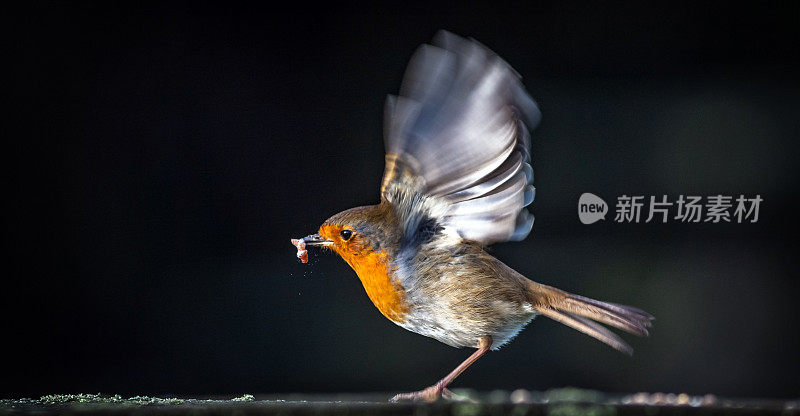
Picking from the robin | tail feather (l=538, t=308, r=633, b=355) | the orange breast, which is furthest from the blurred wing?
tail feather (l=538, t=308, r=633, b=355)

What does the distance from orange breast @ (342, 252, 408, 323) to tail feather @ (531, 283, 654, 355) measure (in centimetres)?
42

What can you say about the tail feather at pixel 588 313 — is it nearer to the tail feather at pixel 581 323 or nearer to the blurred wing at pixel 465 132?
the tail feather at pixel 581 323

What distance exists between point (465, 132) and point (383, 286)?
40cm

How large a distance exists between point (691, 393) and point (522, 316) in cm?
176

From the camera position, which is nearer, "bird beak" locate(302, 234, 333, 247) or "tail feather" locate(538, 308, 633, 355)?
"bird beak" locate(302, 234, 333, 247)

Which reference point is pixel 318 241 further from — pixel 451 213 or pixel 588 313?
pixel 588 313

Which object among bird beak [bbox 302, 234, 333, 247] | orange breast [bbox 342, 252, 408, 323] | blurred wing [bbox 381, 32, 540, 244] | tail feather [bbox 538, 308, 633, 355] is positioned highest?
blurred wing [bbox 381, 32, 540, 244]

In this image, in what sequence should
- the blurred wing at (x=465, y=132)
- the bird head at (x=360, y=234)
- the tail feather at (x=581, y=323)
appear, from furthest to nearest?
the tail feather at (x=581, y=323) → the bird head at (x=360, y=234) → the blurred wing at (x=465, y=132)

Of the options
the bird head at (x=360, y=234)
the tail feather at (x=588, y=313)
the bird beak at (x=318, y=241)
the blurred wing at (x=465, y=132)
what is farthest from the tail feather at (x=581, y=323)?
the bird beak at (x=318, y=241)

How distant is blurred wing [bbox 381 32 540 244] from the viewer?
1656 millimetres

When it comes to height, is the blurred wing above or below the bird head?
above

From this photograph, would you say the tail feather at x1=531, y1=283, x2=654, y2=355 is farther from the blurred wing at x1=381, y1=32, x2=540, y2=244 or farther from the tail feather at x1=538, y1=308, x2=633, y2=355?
the blurred wing at x1=381, y1=32, x2=540, y2=244

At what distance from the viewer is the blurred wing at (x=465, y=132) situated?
1.66 metres

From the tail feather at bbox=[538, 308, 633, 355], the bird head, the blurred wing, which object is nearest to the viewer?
the blurred wing
